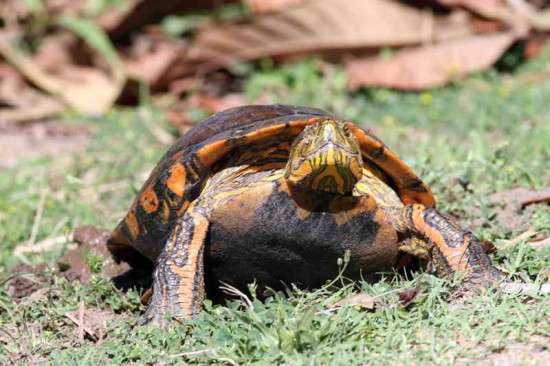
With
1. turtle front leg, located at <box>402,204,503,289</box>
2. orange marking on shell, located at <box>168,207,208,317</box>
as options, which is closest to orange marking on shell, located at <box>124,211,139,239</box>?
orange marking on shell, located at <box>168,207,208,317</box>

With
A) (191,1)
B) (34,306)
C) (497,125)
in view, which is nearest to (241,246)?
(34,306)

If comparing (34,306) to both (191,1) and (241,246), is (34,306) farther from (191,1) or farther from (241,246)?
(191,1)

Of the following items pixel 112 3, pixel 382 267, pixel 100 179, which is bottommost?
pixel 100 179

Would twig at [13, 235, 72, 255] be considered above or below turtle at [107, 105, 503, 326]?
below

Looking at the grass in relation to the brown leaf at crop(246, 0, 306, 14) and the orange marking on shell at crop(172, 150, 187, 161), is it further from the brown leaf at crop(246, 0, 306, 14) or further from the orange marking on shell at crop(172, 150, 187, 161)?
the brown leaf at crop(246, 0, 306, 14)

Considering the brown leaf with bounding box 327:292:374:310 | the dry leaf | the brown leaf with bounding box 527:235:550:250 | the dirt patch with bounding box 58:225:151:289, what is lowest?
the dirt patch with bounding box 58:225:151:289

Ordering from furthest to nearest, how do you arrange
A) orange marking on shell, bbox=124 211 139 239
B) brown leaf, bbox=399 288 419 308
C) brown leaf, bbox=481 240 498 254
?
orange marking on shell, bbox=124 211 139 239 → brown leaf, bbox=481 240 498 254 → brown leaf, bbox=399 288 419 308

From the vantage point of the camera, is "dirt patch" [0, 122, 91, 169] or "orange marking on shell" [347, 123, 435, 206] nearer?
"orange marking on shell" [347, 123, 435, 206]

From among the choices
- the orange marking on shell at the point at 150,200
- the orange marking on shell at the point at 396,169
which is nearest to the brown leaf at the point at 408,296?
the orange marking on shell at the point at 396,169
